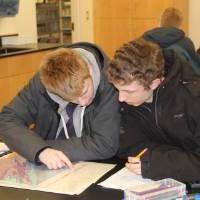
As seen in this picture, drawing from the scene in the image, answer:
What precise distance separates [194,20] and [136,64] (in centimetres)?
458

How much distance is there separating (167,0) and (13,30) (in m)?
1.99

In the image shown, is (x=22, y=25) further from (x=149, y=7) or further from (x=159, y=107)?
(x=159, y=107)

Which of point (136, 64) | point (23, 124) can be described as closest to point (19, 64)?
point (23, 124)

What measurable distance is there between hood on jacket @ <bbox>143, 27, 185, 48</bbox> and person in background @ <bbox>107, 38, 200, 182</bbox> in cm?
134

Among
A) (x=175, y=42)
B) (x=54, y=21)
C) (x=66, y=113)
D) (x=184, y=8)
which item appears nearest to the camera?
(x=66, y=113)

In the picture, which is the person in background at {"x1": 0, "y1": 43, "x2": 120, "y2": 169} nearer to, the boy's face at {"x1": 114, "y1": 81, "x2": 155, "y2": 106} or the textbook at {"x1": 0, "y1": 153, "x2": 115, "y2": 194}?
the textbook at {"x1": 0, "y1": 153, "x2": 115, "y2": 194}

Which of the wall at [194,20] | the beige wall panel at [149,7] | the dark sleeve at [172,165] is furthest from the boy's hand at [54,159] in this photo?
the wall at [194,20]

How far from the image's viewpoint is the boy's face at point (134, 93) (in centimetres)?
178

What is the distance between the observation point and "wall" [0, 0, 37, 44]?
200 inches

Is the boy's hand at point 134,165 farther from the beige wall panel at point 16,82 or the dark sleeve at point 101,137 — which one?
the beige wall panel at point 16,82

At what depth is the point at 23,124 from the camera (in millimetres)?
2184

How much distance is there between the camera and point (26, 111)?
2.22 metres

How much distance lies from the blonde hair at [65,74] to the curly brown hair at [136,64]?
5.2 inches

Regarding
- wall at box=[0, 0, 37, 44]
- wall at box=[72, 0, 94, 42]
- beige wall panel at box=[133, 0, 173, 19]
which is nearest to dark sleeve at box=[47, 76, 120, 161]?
wall at box=[0, 0, 37, 44]
